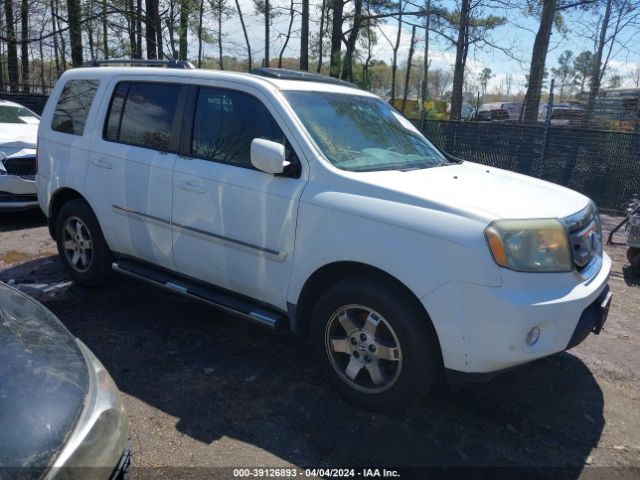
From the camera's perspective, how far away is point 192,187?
156 inches

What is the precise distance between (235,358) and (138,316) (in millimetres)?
A: 1167

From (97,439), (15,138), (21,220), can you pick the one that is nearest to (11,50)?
(15,138)

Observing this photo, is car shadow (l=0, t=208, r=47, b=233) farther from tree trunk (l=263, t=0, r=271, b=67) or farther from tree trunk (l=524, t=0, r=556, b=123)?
tree trunk (l=263, t=0, r=271, b=67)

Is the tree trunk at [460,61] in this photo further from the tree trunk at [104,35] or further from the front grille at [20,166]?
the front grille at [20,166]

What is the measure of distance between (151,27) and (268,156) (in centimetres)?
1560

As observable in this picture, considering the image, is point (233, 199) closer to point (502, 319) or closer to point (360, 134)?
point (360, 134)

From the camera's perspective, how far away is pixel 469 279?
2812 millimetres

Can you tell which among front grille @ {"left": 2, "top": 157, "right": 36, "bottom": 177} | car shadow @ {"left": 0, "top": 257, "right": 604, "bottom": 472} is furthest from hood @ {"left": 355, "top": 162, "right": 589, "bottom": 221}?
front grille @ {"left": 2, "top": 157, "right": 36, "bottom": 177}

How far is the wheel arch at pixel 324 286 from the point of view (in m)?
3.09

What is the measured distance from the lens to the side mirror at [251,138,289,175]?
3393 mm

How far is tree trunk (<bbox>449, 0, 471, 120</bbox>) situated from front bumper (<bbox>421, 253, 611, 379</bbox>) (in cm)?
1329

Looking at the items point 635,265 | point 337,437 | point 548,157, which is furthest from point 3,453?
point 548,157

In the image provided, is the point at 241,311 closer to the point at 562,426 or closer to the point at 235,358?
the point at 235,358

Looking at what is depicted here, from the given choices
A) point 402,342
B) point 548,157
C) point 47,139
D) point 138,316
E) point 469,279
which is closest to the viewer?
point 469,279
